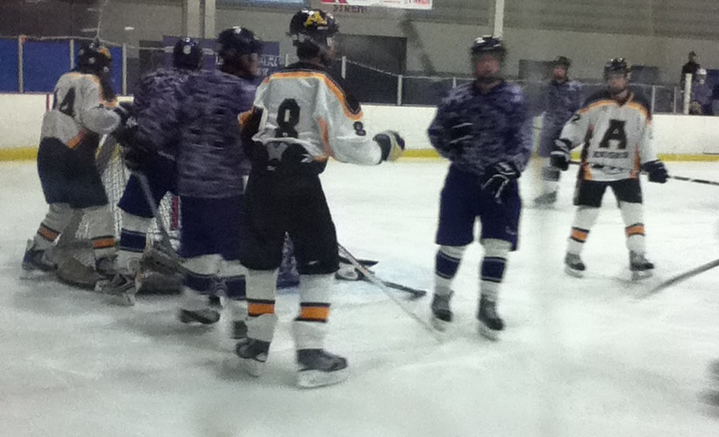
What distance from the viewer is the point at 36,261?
3.55 metres

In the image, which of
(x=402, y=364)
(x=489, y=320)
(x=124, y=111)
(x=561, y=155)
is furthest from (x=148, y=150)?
(x=561, y=155)

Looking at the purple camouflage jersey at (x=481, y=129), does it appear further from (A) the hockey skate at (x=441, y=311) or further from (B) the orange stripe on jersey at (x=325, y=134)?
(B) the orange stripe on jersey at (x=325, y=134)

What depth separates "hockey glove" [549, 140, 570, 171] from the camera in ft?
11.7

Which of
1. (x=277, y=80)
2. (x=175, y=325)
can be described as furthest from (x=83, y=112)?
(x=277, y=80)

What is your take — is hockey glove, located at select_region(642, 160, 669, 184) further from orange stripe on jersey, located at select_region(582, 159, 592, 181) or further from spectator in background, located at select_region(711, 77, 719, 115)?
spectator in background, located at select_region(711, 77, 719, 115)

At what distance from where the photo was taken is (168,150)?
2814 millimetres

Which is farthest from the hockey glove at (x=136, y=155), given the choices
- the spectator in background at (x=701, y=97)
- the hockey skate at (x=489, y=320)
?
the spectator in background at (x=701, y=97)

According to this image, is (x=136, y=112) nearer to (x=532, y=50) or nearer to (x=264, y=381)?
(x=264, y=381)

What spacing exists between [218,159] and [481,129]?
2.96 ft

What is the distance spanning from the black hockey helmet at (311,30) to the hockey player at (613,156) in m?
1.68

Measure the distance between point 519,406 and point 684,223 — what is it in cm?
393

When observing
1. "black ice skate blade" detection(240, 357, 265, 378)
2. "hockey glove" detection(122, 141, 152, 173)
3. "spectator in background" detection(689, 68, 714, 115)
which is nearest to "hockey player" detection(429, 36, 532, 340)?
"black ice skate blade" detection(240, 357, 265, 378)

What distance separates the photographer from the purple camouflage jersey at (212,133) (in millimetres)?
2467

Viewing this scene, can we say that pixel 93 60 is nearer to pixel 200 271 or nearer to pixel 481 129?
pixel 200 271
